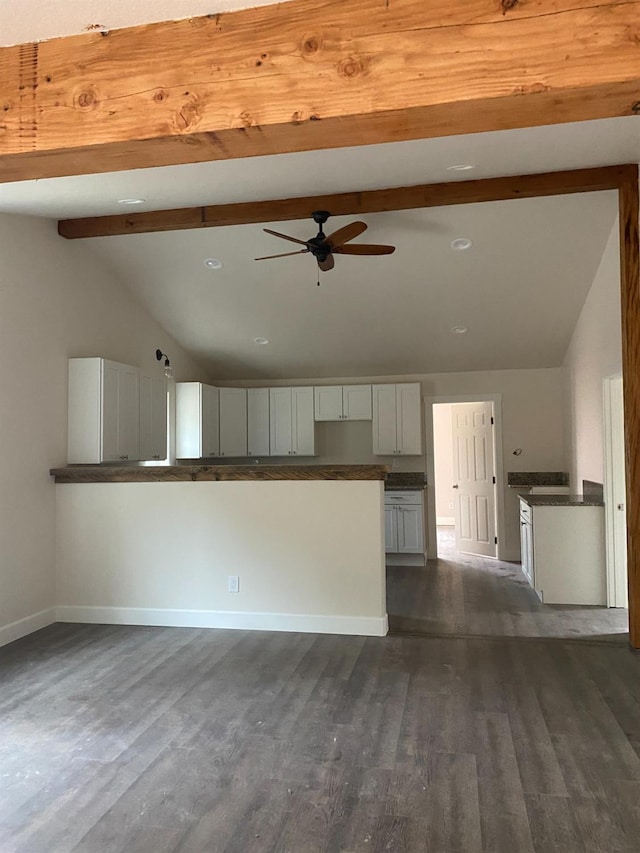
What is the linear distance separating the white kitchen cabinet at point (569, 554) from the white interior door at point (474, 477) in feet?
7.75

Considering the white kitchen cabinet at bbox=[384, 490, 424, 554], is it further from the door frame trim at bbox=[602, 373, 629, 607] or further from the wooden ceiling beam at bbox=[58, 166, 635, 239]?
the wooden ceiling beam at bbox=[58, 166, 635, 239]

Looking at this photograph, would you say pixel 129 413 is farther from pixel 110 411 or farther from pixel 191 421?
pixel 191 421

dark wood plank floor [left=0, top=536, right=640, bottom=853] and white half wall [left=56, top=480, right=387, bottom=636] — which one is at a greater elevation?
white half wall [left=56, top=480, right=387, bottom=636]

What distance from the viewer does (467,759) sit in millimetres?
2760

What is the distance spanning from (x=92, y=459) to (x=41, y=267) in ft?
5.12

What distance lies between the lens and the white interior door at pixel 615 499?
526 cm

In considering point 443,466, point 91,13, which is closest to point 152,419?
point 91,13

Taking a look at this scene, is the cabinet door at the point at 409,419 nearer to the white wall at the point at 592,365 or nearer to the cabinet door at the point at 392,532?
the cabinet door at the point at 392,532

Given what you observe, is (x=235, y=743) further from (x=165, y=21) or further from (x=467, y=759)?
(x=165, y=21)

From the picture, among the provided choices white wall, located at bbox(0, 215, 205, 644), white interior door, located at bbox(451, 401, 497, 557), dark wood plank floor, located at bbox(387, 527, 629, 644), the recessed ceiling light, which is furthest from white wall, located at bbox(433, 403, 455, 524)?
white wall, located at bbox(0, 215, 205, 644)

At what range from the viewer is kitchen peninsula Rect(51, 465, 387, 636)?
15.1 ft

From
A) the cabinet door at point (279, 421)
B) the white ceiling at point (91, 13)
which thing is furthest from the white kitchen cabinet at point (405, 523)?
the white ceiling at point (91, 13)

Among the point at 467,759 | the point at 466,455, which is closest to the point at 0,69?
the point at 467,759

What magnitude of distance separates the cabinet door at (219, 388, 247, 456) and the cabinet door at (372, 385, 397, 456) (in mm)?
1661
